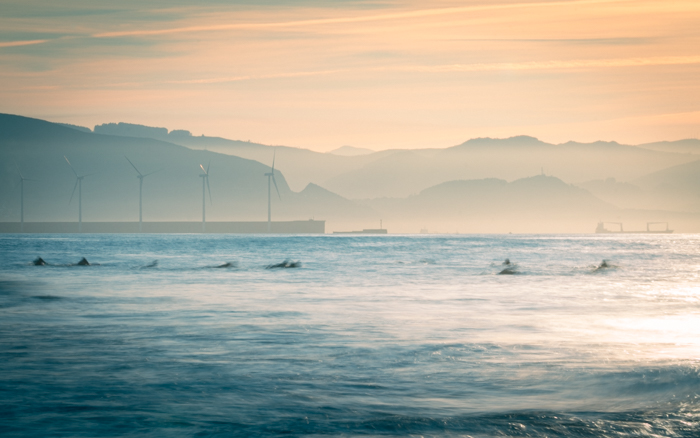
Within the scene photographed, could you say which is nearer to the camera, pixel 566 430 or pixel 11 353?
pixel 566 430

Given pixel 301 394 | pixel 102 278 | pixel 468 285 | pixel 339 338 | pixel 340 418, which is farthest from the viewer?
pixel 102 278

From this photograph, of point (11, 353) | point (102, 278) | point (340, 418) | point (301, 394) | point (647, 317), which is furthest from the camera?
point (102, 278)

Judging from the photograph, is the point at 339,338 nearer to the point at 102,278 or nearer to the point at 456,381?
the point at 456,381

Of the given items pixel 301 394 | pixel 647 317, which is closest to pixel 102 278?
pixel 647 317

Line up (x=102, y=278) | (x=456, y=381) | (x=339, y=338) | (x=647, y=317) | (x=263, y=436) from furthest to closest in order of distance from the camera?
(x=102, y=278), (x=647, y=317), (x=339, y=338), (x=456, y=381), (x=263, y=436)

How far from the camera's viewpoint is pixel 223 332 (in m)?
20.8

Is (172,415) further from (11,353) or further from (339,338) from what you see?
(339,338)

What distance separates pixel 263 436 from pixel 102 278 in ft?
132

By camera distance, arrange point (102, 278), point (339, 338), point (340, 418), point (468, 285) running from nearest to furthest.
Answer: point (340, 418), point (339, 338), point (468, 285), point (102, 278)

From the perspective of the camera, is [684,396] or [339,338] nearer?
[684,396]

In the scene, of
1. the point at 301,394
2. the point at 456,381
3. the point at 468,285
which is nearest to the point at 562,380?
the point at 456,381

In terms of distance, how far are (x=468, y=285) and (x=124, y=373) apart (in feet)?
100

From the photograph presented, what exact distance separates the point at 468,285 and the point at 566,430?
106 feet

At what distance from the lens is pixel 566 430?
34.0ft
